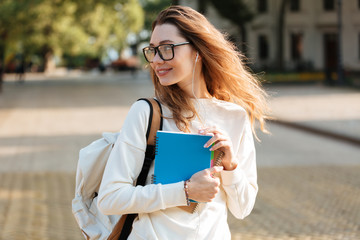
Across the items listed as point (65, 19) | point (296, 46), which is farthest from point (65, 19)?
point (296, 46)

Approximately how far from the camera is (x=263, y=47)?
42.5m

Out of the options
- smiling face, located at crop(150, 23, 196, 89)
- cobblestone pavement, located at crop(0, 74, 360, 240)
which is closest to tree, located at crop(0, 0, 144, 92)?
cobblestone pavement, located at crop(0, 74, 360, 240)

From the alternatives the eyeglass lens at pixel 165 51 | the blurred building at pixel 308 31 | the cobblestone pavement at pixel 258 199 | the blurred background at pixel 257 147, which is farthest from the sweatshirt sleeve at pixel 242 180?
the blurred building at pixel 308 31

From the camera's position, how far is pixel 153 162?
2055 mm

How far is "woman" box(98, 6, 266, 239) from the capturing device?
1973 mm

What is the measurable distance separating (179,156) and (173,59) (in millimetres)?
408

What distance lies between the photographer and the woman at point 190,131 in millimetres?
1973

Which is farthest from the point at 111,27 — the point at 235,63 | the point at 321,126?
the point at 235,63

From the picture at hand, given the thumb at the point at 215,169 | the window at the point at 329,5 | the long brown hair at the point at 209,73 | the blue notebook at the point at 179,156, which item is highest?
the long brown hair at the point at 209,73

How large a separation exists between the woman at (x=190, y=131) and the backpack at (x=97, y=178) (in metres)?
0.04

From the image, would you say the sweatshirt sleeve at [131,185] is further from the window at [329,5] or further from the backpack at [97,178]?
the window at [329,5]

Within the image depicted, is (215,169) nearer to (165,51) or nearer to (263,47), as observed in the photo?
(165,51)

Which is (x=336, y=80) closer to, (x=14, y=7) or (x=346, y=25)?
(x=346, y=25)

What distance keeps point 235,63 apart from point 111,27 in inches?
1776
